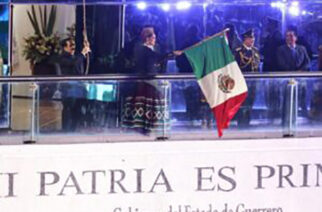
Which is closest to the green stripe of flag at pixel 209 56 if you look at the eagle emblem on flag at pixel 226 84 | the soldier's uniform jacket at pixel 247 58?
the eagle emblem on flag at pixel 226 84

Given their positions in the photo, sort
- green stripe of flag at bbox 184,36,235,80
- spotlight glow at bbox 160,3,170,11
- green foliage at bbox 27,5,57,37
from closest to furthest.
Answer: green stripe of flag at bbox 184,36,235,80, green foliage at bbox 27,5,57,37, spotlight glow at bbox 160,3,170,11

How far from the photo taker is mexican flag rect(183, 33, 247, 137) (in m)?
6.41

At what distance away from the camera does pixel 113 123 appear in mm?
6430

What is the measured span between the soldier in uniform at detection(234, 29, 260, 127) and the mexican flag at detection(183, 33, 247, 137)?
0.15m

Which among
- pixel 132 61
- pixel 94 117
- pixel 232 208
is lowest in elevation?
pixel 232 208

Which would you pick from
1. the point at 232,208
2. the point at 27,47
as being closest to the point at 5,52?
the point at 27,47

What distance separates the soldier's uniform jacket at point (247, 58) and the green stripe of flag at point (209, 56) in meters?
0.54

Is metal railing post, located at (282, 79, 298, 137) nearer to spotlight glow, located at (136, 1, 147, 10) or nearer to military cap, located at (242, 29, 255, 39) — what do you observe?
military cap, located at (242, 29, 255, 39)

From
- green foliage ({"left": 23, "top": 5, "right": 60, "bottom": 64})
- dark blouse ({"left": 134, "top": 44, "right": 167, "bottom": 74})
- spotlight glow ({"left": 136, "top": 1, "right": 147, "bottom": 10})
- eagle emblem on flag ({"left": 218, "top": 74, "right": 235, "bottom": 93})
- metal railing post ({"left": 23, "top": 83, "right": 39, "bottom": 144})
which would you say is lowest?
metal railing post ({"left": 23, "top": 83, "right": 39, "bottom": 144})

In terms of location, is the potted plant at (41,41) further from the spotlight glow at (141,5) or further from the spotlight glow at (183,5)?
the spotlight glow at (183,5)

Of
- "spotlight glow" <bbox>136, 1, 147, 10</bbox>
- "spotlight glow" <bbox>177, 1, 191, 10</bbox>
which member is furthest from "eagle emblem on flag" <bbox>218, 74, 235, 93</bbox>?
"spotlight glow" <bbox>136, 1, 147, 10</bbox>

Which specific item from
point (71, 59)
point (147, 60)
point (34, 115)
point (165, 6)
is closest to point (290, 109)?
point (147, 60)

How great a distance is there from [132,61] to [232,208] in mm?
1672

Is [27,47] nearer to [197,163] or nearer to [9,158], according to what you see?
[9,158]
